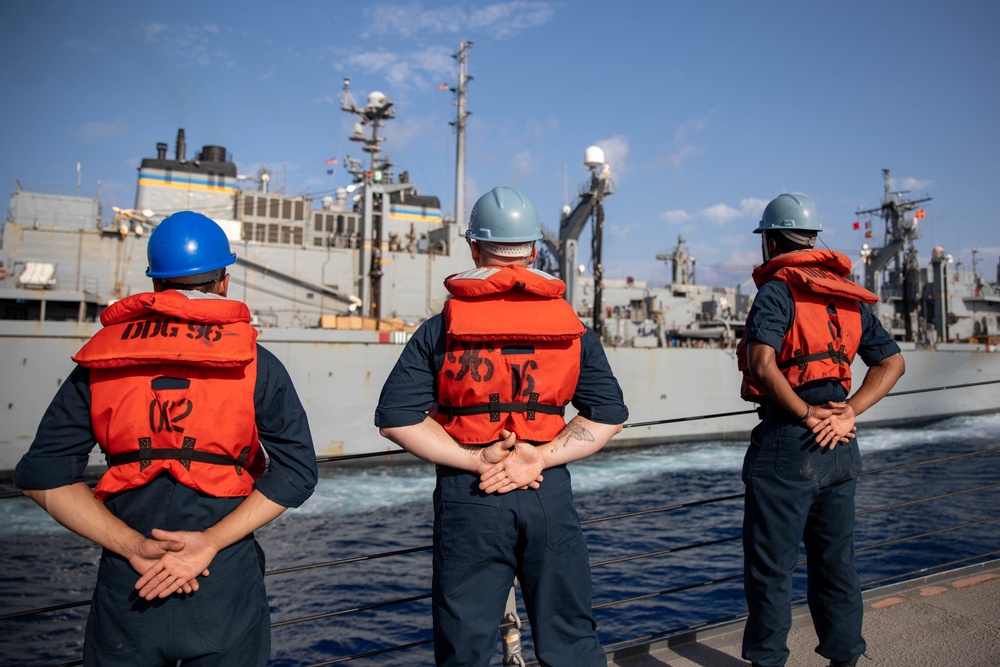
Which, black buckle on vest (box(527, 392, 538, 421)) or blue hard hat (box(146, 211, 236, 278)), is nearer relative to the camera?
blue hard hat (box(146, 211, 236, 278))

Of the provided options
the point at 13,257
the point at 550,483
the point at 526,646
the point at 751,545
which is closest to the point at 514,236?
the point at 550,483

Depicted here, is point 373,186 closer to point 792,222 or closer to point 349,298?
point 349,298

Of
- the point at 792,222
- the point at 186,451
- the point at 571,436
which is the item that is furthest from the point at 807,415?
the point at 186,451

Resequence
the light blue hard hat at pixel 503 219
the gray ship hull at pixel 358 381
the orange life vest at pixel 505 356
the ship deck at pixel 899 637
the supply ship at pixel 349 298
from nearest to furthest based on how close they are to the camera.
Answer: the orange life vest at pixel 505 356
the light blue hard hat at pixel 503 219
the ship deck at pixel 899 637
the gray ship hull at pixel 358 381
the supply ship at pixel 349 298

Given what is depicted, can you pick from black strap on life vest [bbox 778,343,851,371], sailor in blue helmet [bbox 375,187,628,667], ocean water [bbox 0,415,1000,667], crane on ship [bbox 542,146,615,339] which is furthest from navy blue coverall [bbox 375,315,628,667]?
crane on ship [bbox 542,146,615,339]

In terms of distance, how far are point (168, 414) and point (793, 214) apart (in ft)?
7.60

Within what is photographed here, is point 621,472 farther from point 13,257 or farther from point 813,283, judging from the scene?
point 13,257

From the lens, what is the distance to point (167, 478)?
4.99ft

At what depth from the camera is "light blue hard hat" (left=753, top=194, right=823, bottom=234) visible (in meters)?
2.50

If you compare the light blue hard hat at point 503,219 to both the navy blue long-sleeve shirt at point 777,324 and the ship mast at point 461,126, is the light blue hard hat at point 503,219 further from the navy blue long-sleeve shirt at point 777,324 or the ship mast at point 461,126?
the ship mast at point 461,126

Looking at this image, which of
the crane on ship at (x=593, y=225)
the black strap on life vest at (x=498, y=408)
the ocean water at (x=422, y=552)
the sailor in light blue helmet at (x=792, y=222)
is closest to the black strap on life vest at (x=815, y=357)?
the sailor in light blue helmet at (x=792, y=222)

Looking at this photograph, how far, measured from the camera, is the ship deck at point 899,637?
2494 millimetres

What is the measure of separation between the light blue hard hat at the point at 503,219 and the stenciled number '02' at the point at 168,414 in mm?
930

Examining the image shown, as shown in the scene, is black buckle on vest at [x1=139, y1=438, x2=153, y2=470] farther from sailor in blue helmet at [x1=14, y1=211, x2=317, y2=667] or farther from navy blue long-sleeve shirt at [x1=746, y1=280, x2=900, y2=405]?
navy blue long-sleeve shirt at [x1=746, y1=280, x2=900, y2=405]
